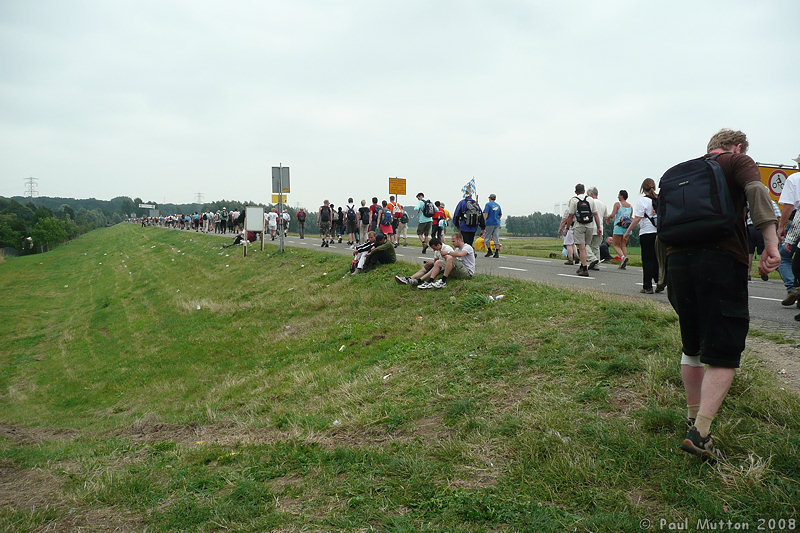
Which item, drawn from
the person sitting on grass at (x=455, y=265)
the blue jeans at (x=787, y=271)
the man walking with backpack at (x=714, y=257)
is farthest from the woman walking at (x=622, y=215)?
the man walking with backpack at (x=714, y=257)

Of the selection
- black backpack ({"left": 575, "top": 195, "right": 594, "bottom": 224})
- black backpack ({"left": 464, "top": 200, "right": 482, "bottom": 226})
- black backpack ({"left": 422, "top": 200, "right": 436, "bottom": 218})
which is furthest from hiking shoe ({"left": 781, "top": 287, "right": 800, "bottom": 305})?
black backpack ({"left": 422, "top": 200, "right": 436, "bottom": 218})

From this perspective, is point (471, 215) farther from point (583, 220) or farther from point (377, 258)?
point (377, 258)

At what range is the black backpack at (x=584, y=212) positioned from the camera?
11.8 m

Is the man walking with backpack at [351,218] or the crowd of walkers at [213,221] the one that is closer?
the man walking with backpack at [351,218]

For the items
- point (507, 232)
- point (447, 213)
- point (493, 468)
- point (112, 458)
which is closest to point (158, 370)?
point (112, 458)

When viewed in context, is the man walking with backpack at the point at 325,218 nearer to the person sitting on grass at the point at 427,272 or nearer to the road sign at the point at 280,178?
the road sign at the point at 280,178

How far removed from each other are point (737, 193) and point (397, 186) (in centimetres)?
2266

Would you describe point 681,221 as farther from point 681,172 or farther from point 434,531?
point 434,531

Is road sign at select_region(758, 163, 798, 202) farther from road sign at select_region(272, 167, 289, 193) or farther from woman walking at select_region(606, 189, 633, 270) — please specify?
road sign at select_region(272, 167, 289, 193)

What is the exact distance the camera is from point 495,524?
3.10m

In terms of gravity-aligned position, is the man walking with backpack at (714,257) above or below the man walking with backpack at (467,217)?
below

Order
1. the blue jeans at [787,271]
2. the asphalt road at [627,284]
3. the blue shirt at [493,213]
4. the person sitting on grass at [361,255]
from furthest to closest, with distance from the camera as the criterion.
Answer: the blue shirt at [493,213] → the person sitting on grass at [361,255] → the blue jeans at [787,271] → the asphalt road at [627,284]

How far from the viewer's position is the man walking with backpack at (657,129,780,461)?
9.99 feet

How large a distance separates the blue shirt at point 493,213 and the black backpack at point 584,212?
4.96 meters
